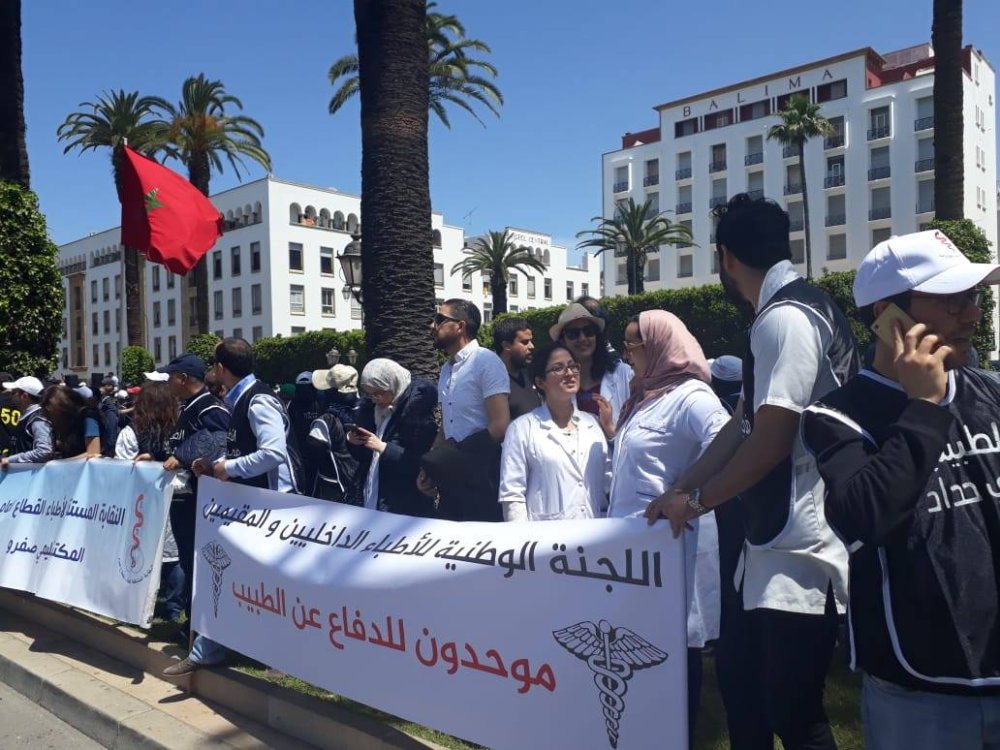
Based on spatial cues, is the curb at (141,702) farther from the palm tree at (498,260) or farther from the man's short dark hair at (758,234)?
the palm tree at (498,260)

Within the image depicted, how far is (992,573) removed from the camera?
1.68 meters

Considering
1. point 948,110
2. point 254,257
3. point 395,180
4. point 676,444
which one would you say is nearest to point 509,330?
point 395,180

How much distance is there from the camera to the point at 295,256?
6391 cm

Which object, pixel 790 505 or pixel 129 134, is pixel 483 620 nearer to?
pixel 790 505

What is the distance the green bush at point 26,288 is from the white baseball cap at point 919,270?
10135 millimetres

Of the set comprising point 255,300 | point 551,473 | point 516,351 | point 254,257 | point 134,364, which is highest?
point 254,257

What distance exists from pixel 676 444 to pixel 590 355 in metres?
1.64

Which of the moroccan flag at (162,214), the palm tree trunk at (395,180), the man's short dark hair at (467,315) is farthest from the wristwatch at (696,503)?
the moroccan flag at (162,214)

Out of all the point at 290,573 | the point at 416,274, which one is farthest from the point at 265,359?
the point at 290,573

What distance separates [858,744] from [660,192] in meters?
76.3

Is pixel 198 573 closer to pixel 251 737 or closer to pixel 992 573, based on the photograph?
Result: pixel 251 737

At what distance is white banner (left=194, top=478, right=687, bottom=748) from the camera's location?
2621mm

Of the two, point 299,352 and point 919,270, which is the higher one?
point 299,352

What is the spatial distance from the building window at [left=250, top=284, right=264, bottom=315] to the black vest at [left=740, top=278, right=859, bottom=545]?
63250 mm
